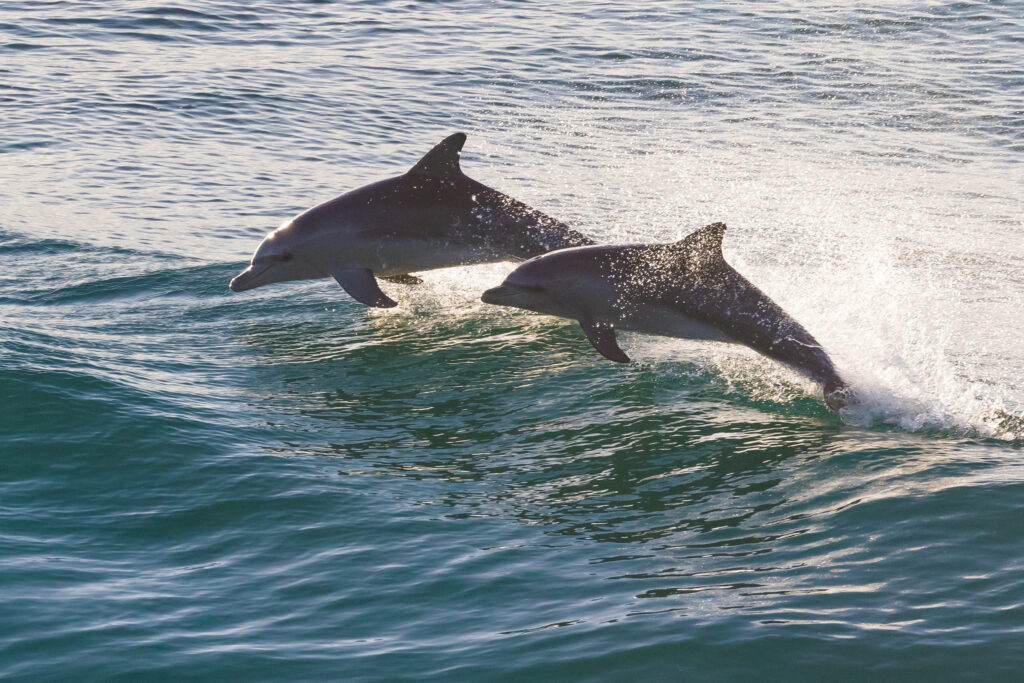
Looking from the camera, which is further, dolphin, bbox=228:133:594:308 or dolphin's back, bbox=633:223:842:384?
dolphin, bbox=228:133:594:308

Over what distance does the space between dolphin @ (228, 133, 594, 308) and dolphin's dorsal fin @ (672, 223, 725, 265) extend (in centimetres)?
186

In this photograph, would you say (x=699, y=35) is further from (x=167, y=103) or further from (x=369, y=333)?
(x=369, y=333)

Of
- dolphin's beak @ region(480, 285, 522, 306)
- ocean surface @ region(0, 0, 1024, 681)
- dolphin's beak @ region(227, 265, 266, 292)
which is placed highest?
dolphin's beak @ region(480, 285, 522, 306)

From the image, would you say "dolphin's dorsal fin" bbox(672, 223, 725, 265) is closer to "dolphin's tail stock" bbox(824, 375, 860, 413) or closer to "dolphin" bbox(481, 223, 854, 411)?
"dolphin" bbox(481, 223, 854, 411)

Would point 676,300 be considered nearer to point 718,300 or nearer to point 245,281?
point 718,300

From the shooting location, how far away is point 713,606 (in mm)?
6242

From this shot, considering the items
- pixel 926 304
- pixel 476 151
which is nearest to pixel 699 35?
pixel 476 151

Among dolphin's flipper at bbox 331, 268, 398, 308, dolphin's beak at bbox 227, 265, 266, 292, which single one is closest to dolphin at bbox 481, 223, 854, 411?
dolphin's flipper at bbox 331, 268, 398, 308

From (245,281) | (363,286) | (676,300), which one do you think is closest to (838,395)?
(676,300)

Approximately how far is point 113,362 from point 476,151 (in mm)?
11925

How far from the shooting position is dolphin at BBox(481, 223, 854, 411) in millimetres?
10000

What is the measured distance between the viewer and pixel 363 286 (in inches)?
457

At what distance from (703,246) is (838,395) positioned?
5.35 ft

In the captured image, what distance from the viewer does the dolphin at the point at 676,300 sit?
10.0 metres
